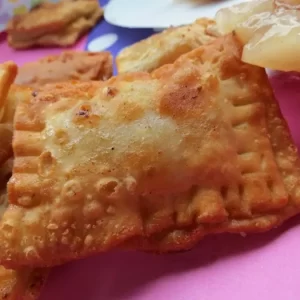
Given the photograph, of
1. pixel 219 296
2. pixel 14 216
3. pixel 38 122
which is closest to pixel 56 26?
pixel 38 122

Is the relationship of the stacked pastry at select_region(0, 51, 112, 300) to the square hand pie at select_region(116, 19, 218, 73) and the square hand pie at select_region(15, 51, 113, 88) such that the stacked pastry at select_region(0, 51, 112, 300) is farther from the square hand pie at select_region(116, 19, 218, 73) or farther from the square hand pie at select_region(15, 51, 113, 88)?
the square hand pie at select_region(116, 19, 218, 73)

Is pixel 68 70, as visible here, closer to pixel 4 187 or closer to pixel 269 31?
pixel 4 187

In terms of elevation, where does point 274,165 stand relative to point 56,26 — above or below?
above

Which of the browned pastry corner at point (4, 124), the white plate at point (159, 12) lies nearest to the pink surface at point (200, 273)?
the browned pastry corner at point (4, 124)

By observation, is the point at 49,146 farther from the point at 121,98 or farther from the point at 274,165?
the point at 274,165

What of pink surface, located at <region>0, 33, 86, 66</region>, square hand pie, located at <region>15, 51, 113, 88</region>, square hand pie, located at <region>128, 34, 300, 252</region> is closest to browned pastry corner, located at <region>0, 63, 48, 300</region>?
square hand pie, located at <region>128, 34, 300, 252</region>

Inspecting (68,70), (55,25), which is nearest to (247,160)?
(68,70)
